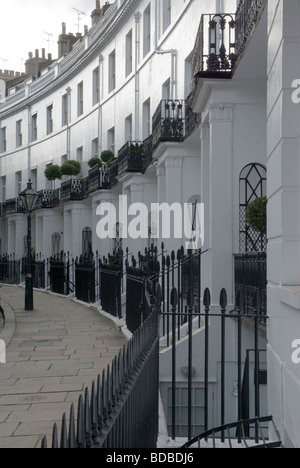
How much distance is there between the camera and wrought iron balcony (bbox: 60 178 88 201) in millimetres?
29172

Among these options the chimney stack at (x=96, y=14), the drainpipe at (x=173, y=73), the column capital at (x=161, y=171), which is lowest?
the column capital at (x=161, y=171)

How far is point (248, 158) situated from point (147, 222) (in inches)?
407

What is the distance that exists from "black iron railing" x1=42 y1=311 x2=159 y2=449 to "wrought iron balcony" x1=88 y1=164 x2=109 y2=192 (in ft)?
67.4

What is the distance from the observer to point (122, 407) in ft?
11.1

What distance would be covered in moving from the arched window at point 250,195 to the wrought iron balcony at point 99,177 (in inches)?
576

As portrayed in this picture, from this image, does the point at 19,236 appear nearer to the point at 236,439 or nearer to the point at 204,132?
the point at 204,132

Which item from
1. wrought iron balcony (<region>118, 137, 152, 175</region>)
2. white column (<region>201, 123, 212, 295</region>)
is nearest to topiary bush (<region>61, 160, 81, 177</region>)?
wrought iron balcony (<region>118, 137, 152, 175</region>)

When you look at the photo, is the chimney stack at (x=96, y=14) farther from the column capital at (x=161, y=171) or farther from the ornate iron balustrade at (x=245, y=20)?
the ornate iron balustrade at (x=245, y=20)

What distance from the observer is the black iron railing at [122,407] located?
2.64 m

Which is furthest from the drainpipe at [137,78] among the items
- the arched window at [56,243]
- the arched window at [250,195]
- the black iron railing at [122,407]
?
the black iron railing at [122,407]

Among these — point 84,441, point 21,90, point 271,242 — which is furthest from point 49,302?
point 21,90

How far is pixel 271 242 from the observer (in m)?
5.61

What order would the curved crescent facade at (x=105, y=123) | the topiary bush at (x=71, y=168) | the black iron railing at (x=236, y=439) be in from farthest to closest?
the topiary bush at (x=71, y=168)
the curved crescent facade at (x=105, y=123)
the black iron railing at (x=236, y=439)
